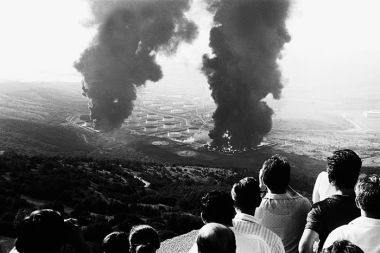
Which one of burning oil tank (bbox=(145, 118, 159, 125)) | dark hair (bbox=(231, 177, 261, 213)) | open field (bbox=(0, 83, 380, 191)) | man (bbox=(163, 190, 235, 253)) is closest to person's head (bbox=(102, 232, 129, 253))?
man (bbox=(163, 190, 235, 253))

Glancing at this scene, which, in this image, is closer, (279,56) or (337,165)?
(337,165)

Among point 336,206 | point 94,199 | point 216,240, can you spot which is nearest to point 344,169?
point 336,206

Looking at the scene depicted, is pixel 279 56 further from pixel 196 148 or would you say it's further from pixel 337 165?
pixel 337 165

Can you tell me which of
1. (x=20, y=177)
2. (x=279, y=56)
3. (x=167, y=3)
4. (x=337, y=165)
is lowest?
(x=20, y=177)

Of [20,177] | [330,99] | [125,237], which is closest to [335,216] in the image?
[125,237]

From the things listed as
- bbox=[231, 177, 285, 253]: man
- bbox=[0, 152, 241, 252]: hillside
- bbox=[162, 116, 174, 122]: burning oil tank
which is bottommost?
bbox=[162, 116, 174, 122]: burning oil tank

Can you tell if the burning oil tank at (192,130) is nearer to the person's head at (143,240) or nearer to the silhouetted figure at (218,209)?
the person's head at (143,240)

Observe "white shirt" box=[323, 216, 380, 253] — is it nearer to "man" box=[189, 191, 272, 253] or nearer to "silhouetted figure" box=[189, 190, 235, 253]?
"man" box=[189, 191, 272, 253]
